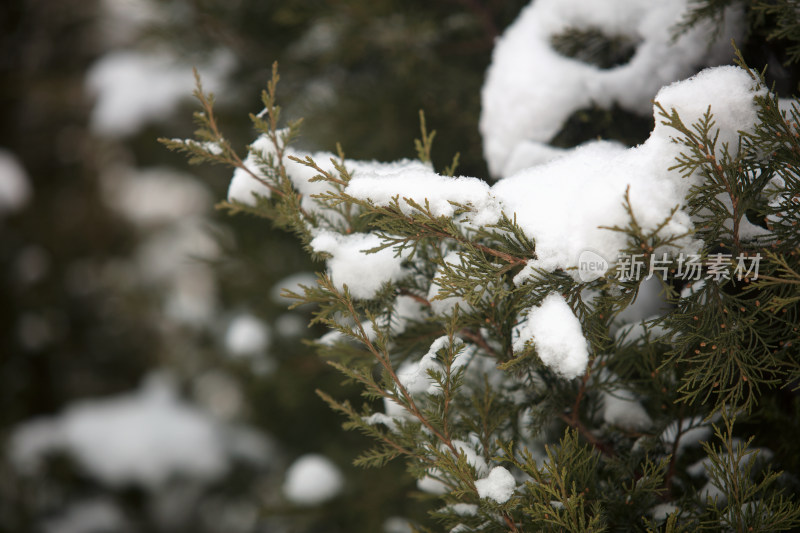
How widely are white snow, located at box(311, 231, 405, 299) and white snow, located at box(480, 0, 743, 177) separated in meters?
0.63

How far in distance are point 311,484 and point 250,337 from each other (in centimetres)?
98

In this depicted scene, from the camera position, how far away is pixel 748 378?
1005mm

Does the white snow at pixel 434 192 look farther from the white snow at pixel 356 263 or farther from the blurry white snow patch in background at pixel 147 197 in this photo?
the blurry white snow patch in background at pixel 147 197

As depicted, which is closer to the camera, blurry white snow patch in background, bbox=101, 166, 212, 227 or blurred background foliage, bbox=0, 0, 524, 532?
blurred background foliage, bbox=0, 0, 524, 532

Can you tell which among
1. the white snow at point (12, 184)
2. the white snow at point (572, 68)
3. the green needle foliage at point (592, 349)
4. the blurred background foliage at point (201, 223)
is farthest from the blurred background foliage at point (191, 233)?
the green needle foliage at point (592, 349)

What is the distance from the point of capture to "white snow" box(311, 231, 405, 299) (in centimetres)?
123

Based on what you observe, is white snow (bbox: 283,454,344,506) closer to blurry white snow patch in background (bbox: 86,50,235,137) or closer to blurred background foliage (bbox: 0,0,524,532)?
blurred background foliage (bbox: 0,0,524,532)

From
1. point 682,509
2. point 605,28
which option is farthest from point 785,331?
point 605,28

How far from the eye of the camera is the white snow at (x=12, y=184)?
4.85 meters

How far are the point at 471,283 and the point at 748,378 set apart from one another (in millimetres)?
603
